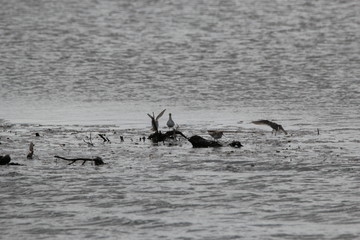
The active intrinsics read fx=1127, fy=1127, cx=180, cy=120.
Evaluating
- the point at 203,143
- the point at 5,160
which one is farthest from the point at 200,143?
the point at 5,160

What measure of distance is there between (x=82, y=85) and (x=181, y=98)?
132 inches

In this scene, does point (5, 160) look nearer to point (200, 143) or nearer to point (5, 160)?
point (5, 160)

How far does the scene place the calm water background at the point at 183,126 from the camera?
1163cm

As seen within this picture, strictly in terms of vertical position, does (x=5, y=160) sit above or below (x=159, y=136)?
below

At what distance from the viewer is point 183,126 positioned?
60.3ft

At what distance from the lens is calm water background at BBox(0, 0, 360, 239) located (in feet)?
38.2

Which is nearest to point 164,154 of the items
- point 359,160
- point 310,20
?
point 359,160

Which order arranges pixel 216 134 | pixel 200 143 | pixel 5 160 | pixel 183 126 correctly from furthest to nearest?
pixel 183 126, pixel 216 134, pixel 200 143, pixel 5 160

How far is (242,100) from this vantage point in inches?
877

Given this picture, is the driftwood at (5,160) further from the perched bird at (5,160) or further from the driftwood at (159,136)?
the driftwood at (159,136)

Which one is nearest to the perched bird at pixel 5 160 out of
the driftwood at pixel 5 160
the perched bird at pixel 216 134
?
the driftwood at pixel 5 160

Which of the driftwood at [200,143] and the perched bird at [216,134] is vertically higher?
the perched bird at [216,134]

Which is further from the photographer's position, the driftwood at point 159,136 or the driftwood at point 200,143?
the driftwood at point 159,136

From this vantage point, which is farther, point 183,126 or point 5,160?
point 183,126
